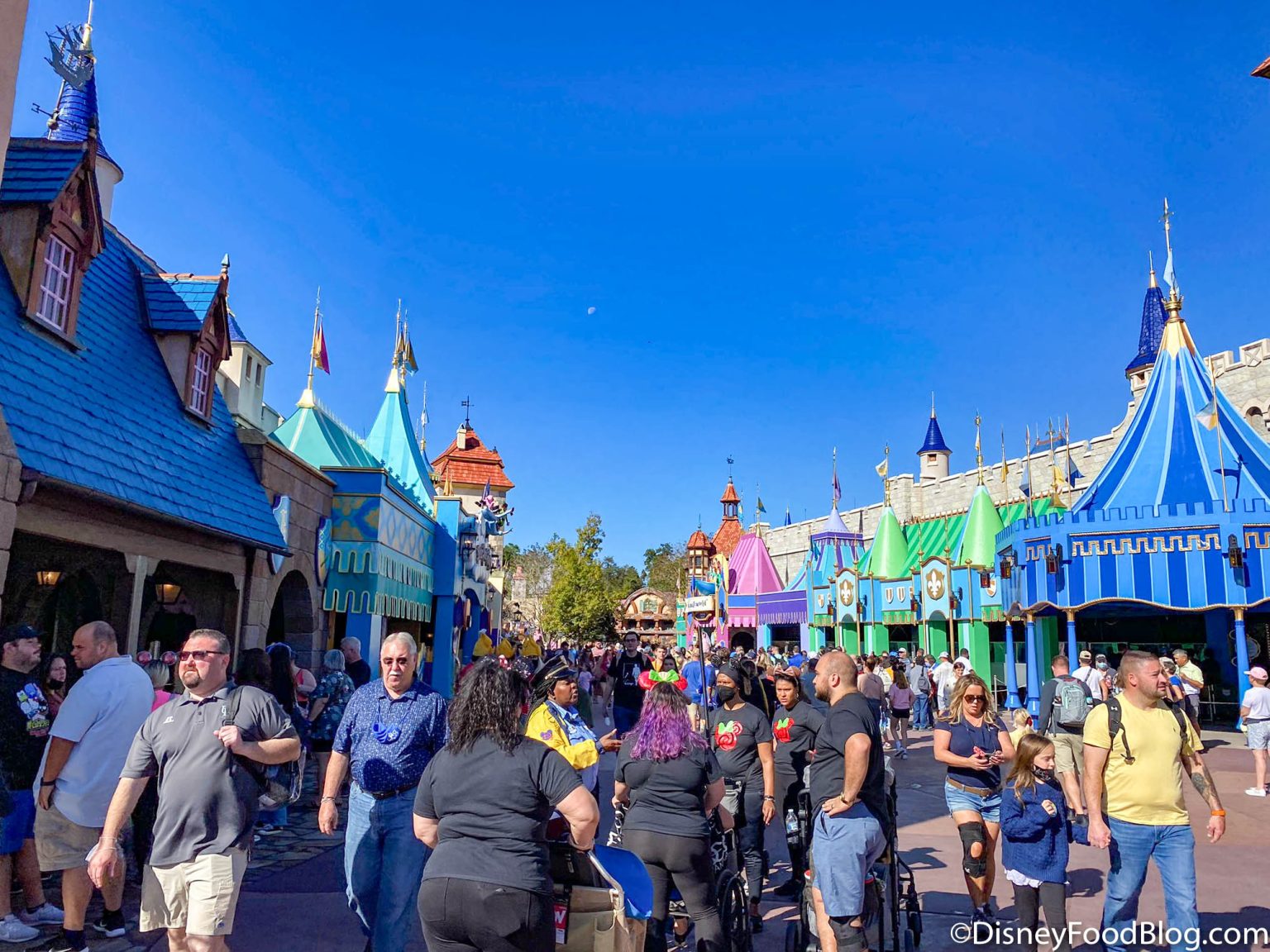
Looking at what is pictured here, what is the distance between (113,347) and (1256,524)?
20918 millimetres

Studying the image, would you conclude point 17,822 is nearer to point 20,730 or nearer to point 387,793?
point 20,730

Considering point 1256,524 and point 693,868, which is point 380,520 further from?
point 1256,524

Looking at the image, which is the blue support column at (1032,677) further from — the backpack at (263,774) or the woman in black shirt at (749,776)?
the backpack at (263,774)

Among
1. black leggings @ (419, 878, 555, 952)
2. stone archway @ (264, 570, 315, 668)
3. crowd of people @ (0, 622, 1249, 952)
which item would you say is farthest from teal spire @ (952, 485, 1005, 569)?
black leggings @ (419, 878, 555, 952)

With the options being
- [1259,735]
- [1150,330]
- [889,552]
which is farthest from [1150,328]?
[1259,735]

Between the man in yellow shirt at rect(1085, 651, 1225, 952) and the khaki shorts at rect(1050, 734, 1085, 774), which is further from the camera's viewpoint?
the khaki shorts at rect(1050, 734, 1085, 774)

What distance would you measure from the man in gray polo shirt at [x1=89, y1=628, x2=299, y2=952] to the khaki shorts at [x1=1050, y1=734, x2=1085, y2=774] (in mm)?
4449

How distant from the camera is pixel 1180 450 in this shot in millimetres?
20391

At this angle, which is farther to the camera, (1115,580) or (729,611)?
(729,611)

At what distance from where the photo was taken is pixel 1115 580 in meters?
19.3

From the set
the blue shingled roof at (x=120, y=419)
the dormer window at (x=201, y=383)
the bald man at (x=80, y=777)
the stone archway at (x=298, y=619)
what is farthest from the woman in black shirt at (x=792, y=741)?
the stone archway at (x=298, y=619)

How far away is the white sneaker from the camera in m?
4.62

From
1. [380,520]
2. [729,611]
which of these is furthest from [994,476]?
[380,520]

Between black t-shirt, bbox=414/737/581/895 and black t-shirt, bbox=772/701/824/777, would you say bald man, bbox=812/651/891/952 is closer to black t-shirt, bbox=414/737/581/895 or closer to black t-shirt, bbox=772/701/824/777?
black t-shirt, bbox=414/737/581/895
